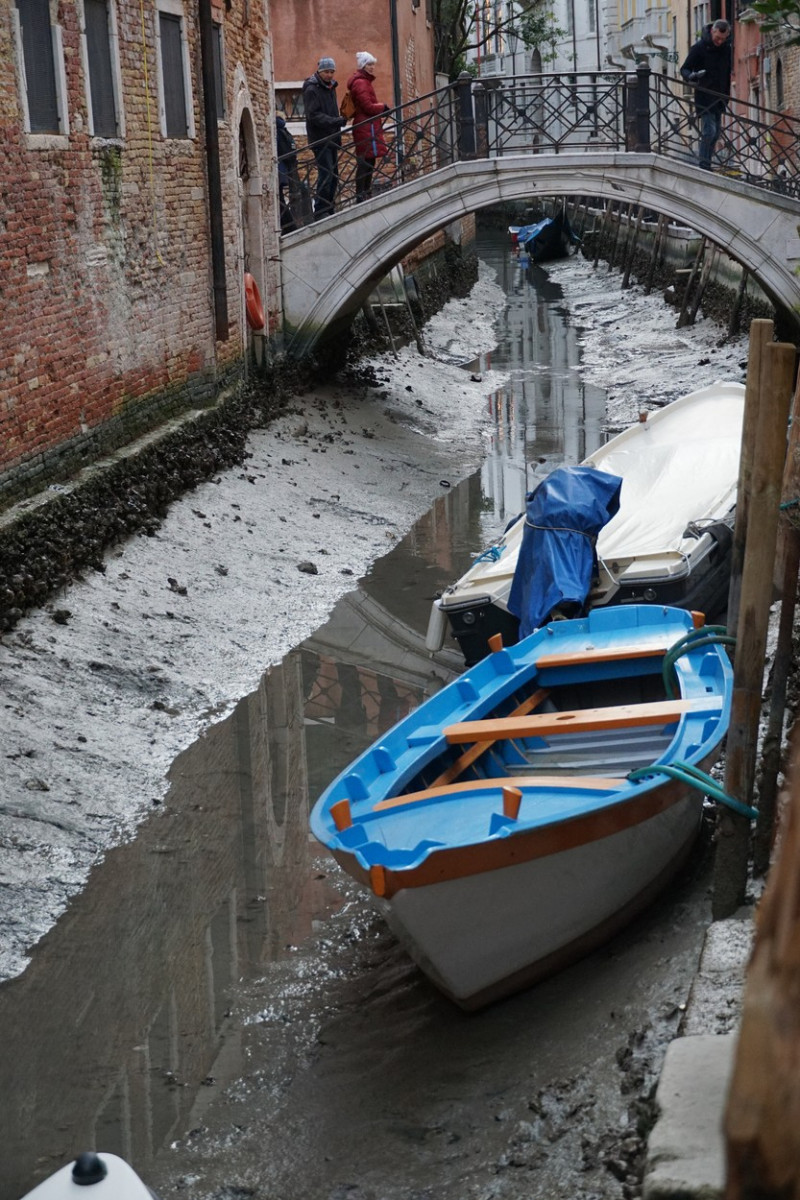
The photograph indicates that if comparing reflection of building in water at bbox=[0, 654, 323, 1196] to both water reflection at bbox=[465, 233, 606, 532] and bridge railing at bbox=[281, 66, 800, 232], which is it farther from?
bridge railing at bbox=[281, 66, 800, 232]

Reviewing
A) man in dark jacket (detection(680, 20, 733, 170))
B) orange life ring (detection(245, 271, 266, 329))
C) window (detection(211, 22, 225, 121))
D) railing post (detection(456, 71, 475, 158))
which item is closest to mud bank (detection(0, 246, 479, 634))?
orange life ring (detection(245, 271, 266, 329))

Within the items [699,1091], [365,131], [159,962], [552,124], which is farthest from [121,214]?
[699,1091]

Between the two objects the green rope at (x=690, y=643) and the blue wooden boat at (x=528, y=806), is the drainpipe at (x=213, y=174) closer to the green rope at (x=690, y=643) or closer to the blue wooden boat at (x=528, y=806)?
the blue wooden boat at (x=528, y=806)

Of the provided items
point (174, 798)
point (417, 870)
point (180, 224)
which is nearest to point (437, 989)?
point (417, 870)

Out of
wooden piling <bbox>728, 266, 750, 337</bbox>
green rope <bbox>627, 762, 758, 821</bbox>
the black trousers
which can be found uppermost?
the black trousers

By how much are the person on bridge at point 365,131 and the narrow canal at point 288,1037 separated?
368 inches

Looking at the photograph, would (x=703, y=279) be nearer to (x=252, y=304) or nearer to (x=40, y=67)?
(x=252, y=304)

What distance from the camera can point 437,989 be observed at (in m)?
5.42

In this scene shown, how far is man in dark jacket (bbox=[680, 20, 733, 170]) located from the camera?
15.3 meters

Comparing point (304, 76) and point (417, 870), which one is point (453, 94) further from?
point (417, 870)

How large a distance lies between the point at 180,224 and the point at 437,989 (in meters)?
8.47

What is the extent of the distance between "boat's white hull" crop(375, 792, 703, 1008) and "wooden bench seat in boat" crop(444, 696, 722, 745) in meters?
0.69

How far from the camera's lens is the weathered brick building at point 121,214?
9.16 meters

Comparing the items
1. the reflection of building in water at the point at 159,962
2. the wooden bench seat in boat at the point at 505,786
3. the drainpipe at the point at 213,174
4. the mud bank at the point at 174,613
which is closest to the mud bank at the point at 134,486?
the mud bank at the point at 174,613
